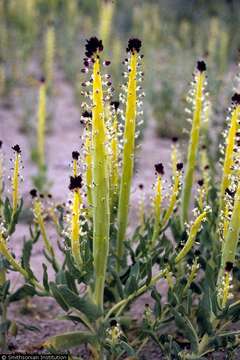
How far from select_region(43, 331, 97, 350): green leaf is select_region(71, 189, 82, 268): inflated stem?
0.28 meters

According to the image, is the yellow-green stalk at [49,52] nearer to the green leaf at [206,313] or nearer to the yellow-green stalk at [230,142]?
the yellow-green stalk at [230,142]

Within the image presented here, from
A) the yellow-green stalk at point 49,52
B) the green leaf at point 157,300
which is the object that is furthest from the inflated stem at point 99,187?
the yellow-green stalk at point 49,52

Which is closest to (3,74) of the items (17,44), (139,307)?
(17,44)

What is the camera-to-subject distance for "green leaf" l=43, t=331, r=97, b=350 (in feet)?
6.98

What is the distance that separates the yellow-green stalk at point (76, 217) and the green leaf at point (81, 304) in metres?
0.15

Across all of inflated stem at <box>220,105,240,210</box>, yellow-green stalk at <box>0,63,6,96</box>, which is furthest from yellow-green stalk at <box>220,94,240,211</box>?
yellow-green stalk at <box>0,63,6,96</box>

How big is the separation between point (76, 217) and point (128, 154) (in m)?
0.44

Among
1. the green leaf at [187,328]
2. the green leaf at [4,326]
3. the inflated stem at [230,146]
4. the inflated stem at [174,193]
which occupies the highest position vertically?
the inflated stem at [230,146]

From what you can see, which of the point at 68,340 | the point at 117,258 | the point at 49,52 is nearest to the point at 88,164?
the point at 117,258

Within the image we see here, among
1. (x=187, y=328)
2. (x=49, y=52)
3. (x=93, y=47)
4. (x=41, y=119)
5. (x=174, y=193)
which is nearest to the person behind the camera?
(x=93, y=47)

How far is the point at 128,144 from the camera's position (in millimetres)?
2283

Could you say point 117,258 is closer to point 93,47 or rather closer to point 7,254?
point 7,254

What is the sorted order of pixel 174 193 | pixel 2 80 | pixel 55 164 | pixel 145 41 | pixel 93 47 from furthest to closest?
pixel 145 41
pixel 2 80
pixel 55 164
pixel 174 193
pixel 93 47

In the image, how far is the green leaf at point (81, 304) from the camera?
2.00 metres
